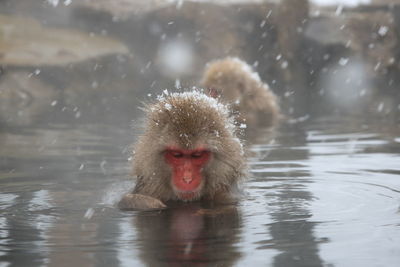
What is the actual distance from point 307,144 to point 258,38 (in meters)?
9.82

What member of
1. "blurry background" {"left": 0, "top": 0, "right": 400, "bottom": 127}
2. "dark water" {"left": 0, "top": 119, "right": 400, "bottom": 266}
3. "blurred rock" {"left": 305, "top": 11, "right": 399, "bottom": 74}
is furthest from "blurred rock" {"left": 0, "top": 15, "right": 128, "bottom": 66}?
"dark water" {"left": 0, "top": 119, "right": 400, "bottom": 266}

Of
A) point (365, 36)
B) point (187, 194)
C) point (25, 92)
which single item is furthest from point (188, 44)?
point (187, 194)

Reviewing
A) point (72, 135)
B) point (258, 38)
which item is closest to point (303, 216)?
point (72, 135)

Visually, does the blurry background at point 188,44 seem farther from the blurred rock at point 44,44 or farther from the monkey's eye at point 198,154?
the monkey's eye at point 198,154

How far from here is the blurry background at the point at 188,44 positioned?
51.2ft

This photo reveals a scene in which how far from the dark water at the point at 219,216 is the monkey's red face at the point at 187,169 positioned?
113 mm

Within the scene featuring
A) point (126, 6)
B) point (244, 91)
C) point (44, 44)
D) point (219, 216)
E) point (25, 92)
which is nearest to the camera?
point (219, 216)

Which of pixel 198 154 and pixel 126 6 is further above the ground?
pixel 126 6

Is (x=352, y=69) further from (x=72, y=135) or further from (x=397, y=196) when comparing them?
(x=397, y=196)

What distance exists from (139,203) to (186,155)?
14.3 inches

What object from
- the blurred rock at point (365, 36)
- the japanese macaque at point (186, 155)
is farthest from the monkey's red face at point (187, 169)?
the blurred rock at point (365, 36)

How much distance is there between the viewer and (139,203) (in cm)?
441

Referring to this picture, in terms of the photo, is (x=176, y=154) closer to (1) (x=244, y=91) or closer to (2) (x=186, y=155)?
(2) (x=186, y=155)

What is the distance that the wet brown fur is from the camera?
14.6 feet
